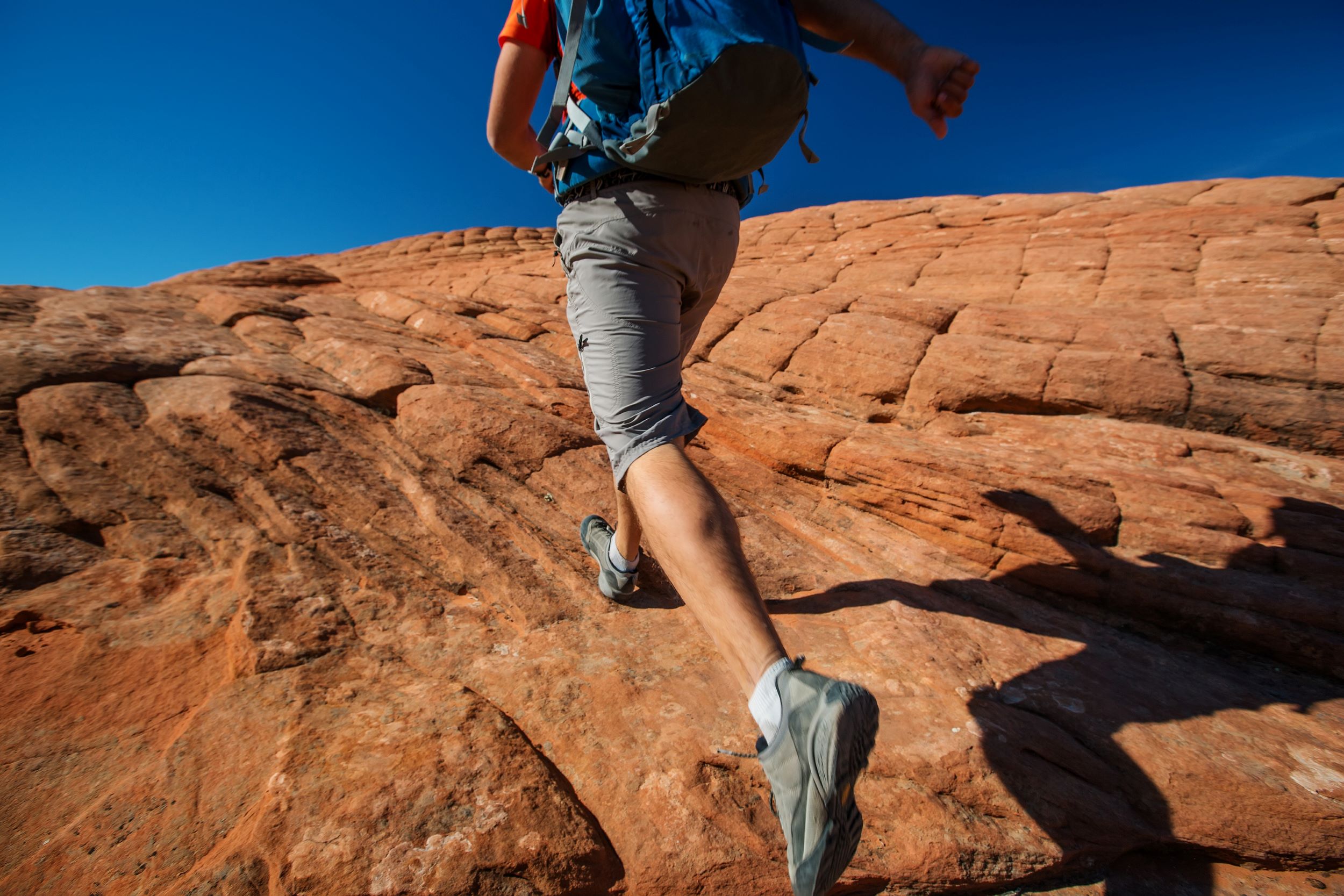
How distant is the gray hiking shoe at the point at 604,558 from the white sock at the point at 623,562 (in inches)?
0.5

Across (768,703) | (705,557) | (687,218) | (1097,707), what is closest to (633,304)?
(687,218)

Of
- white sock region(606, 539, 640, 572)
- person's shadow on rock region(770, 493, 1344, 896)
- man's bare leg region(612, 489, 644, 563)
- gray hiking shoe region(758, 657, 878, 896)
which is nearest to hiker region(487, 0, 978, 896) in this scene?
gray hiking shoe region(758, 657, 878, 896)

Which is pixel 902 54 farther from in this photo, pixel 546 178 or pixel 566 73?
pixel 546 178

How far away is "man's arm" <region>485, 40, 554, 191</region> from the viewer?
1.83m

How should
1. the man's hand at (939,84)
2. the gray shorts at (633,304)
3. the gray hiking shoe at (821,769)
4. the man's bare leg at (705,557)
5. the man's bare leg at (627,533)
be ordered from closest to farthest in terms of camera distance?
the gray hiking shoe at (821,769) < the man's bare leg at (705,557) < the man's hand at (939,84) < the gray shorts at (633,304) < the man's bare leg at (627,533)

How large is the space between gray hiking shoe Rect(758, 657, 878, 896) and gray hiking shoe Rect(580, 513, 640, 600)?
136 centimetres

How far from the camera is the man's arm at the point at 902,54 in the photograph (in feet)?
4.91

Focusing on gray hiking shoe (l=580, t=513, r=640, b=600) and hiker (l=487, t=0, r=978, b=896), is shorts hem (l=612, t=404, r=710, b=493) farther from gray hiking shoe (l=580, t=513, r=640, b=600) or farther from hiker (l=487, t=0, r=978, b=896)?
gray hiking shoe (l=580, t=513, r=640, b=600)

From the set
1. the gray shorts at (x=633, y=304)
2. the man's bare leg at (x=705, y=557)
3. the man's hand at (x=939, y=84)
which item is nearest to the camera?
the man's bare leg at (x=705, y=557)

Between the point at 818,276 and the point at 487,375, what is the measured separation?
6734 mm

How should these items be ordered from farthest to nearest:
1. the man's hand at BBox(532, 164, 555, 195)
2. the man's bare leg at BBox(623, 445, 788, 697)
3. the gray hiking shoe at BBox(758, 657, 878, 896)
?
the man's hand at BBox(532, 164, 555, 195) < the man's bare leg at BBox(623, 445, 788, 697) < the gray hiking shoe at BBox(758, 657, 878, 896)

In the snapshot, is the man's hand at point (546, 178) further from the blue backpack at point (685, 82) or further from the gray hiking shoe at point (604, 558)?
the gray hiking shoe at point (604, 558)

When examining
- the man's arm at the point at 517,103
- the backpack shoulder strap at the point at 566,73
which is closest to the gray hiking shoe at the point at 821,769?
the backpack shoulder strap at the point at 566,73

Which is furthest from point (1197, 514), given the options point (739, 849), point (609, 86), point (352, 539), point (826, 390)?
point (352, 539)
